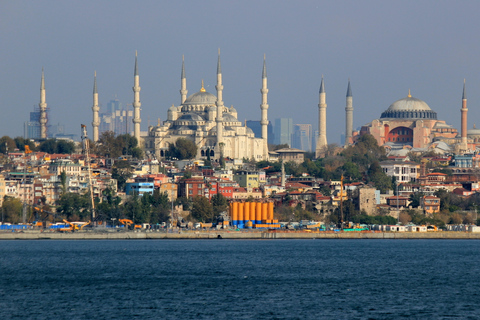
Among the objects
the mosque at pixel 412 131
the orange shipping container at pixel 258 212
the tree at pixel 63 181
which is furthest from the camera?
the mosque at pixel 412 131

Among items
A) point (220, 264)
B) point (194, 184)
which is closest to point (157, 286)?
point (220, 264)

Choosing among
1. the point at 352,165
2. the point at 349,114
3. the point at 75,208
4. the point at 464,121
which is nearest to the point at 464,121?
the point at 464,121

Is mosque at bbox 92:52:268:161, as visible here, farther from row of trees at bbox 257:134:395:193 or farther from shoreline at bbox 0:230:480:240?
shoreline at bbox 0:230:480:240

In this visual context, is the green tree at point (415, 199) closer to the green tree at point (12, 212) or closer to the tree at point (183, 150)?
the green tree at point (12, 212)

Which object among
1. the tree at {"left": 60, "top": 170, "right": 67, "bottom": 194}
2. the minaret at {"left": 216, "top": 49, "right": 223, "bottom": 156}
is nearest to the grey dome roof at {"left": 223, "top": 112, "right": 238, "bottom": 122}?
the minaret at {"left": 216, "top": 49, "right": 223, "bottom": 156}

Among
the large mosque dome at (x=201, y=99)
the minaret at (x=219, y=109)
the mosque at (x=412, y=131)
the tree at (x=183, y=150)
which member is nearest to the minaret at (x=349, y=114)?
the mosque at (x=412, y=131)

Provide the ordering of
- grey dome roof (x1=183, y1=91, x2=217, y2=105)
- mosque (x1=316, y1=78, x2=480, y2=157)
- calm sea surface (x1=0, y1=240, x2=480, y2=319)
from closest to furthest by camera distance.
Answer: calm sea surface (x1=0, y1=240, x2=480, y2=319)
grey dome roof (x1=183, y1=91, x2=217, y2=105)
mosque (x1=316, y1=78, x2=480, y2=157)
